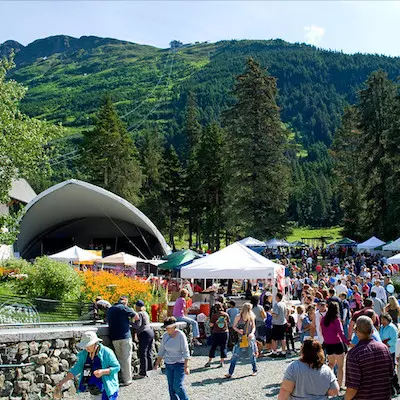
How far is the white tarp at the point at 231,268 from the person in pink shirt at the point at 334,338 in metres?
5.37

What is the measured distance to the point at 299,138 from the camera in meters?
187

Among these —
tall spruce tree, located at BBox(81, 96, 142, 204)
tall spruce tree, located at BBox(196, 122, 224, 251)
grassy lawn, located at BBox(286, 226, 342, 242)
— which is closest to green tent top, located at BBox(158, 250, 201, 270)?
tall spruce tree, located at BBox(81, 96, 142, 204)

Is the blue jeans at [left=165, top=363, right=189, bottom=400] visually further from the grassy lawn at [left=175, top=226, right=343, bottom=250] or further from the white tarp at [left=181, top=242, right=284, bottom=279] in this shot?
the grassy lawn at [left=175, top=226, right=343, bottom=250]

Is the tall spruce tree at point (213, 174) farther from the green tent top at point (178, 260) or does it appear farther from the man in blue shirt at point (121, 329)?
the man in blue shirt at point (121, 329)

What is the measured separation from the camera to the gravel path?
8859 millimetres

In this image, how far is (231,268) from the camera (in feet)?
46.9

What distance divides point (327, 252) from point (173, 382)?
36777 mm

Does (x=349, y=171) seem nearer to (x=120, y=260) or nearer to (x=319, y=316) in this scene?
(x=120, y=260)

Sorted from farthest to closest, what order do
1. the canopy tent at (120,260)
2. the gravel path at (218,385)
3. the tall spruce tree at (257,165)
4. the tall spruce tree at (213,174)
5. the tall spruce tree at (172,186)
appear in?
the tall spruce tree at (172,186) < the tall spruce tree at (213,174) < the tall spruce tree at (257,165) < the canopy tent at (120,260) < the gravel path at (218,385)

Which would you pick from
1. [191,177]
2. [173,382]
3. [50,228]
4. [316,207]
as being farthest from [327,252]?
[316,207]

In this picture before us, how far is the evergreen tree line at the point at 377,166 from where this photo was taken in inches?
1382

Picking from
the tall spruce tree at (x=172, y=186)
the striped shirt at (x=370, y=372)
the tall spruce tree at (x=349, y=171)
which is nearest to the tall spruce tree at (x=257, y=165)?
the tall spruce tree at (x=349, y=171)

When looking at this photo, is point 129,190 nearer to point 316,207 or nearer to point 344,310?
point 344,310

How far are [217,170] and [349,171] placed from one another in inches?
476
